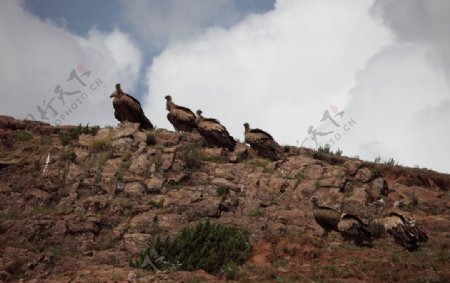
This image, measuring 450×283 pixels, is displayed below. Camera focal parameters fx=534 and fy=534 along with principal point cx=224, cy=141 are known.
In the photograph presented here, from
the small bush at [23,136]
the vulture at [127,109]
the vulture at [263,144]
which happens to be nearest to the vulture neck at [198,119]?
the vulture at [263,144]

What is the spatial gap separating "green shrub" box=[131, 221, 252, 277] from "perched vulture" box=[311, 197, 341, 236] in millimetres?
2593

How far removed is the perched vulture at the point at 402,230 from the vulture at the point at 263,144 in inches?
287

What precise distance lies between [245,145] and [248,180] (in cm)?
350

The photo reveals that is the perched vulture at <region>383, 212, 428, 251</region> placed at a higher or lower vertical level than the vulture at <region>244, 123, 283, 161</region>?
lower

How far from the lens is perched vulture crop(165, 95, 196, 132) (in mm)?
25984

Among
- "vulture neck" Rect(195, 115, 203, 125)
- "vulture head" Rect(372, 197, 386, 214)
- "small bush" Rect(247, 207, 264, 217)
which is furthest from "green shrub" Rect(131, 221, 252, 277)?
"vulture neck" Rect(195, 115, 203, 125)

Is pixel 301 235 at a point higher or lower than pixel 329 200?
lower

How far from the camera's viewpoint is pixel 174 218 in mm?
19797

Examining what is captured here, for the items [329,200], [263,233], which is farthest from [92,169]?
[329,200]

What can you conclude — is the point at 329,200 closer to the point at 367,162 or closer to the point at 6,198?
the point at 367,162

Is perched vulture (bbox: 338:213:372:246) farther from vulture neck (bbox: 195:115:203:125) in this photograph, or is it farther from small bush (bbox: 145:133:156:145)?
small bush (bbox: 145:133:156:145)

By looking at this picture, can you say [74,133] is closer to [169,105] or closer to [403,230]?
[169,105]

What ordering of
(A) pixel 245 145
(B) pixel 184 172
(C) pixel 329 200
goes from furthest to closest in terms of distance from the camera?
(A) pixel 245 145, (B) pixel 184 172, (C) pixel 329 200

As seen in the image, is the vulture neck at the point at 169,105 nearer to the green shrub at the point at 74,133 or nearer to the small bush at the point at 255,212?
the green shrub at the point at 74,133
